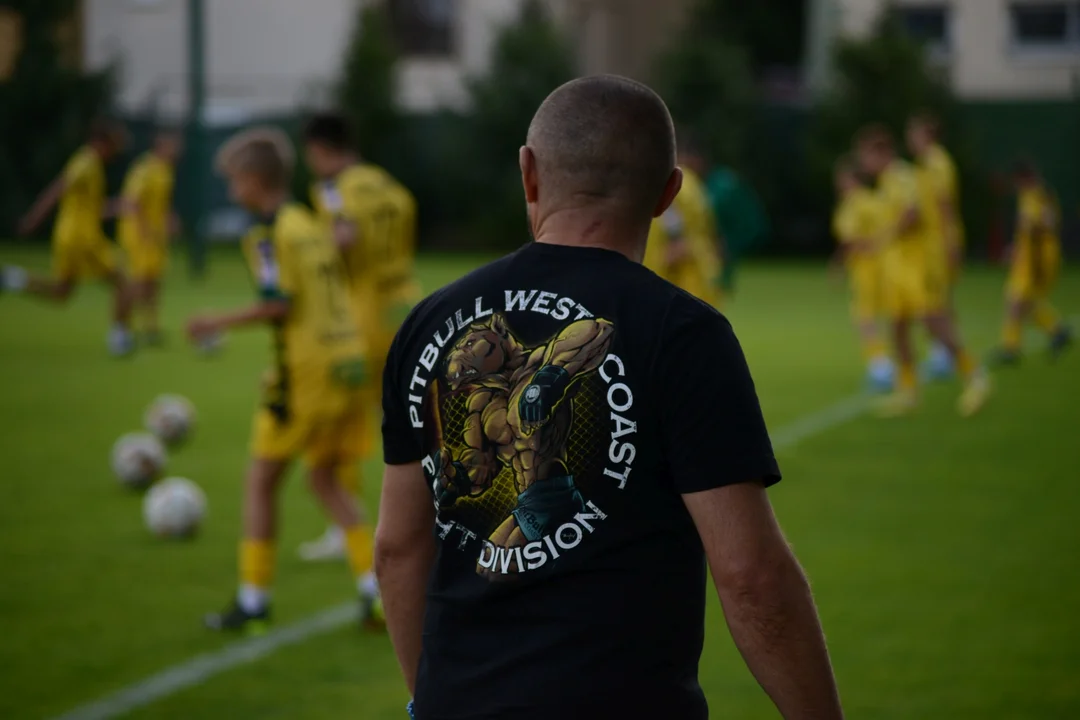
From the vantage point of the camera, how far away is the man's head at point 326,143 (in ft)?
26.2

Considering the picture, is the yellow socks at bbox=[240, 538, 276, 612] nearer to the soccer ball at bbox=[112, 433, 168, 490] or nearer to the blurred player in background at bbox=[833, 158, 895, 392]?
the soccer ball at bbox=[112, 433, 168, 490]

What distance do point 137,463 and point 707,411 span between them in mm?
7901

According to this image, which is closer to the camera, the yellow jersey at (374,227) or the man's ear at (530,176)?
the man's ear at (530,176)

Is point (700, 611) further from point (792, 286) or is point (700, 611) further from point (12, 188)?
point (12, 188)

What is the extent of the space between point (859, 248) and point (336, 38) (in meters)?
33.2

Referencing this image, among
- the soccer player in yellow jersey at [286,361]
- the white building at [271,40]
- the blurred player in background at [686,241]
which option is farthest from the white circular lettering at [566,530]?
the white building at [271,40]

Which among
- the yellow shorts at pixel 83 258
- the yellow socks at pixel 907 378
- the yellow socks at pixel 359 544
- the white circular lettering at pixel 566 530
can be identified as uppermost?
the white circular lettering at pixel 566 530

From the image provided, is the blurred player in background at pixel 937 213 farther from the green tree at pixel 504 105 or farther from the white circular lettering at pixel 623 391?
the green tree at pixel 504 105

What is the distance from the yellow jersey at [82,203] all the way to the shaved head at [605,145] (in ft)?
51.4

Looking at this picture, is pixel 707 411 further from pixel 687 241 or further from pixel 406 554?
pixel 687 241

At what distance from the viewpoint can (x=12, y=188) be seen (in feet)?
123

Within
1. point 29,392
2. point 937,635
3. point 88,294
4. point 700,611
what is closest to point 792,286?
point 88,294

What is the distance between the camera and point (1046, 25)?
4094 centimetres

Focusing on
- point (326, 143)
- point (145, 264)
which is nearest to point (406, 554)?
point (326, 143)
